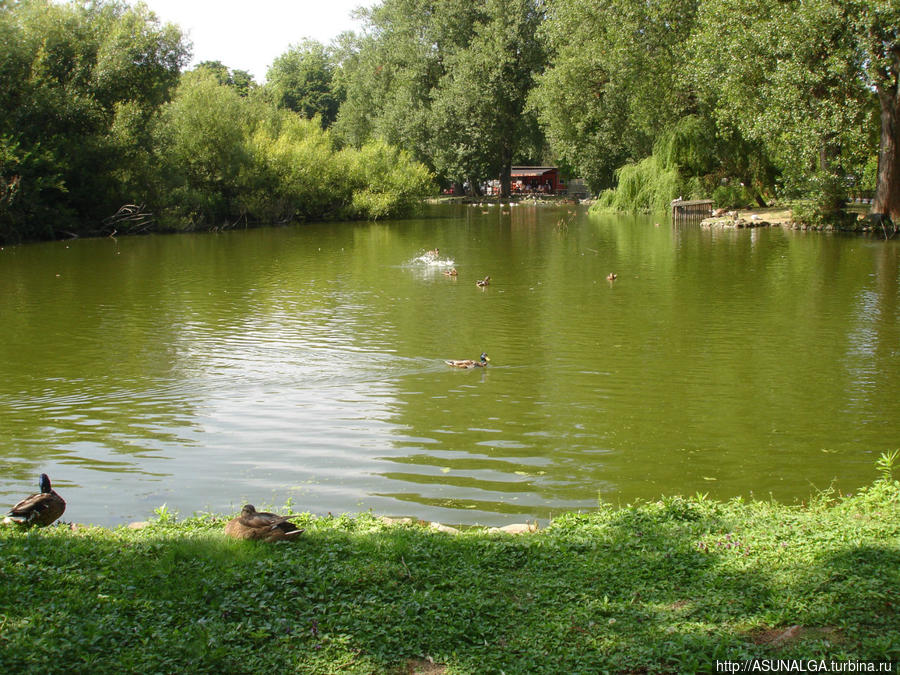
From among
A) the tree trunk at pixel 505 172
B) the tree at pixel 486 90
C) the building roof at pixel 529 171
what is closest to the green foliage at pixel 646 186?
the tree at pixel 486 90

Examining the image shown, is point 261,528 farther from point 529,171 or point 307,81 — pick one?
point 307,81

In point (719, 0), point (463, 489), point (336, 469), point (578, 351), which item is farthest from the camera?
point (719, 0)

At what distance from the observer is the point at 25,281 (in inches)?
933

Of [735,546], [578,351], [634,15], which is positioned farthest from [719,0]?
[735,546]

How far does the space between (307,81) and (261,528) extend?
105023mm

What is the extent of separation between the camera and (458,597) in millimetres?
4969

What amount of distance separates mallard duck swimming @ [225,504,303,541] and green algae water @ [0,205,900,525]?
172 cm

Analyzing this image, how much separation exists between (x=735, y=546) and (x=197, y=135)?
1794 inches

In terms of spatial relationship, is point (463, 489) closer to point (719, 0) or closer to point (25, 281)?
point (25, 281)

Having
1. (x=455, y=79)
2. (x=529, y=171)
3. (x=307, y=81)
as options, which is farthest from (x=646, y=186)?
(x=307, y=81)

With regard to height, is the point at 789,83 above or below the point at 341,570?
above

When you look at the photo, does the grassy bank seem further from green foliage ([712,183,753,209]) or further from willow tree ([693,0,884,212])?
green foliage ([712,183,753,209])

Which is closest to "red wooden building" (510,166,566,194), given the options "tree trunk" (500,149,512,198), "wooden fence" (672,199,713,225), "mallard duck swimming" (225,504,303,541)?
"tree trunk" (500,149,512,198)

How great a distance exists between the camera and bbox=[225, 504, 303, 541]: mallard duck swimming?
5.89 metres
